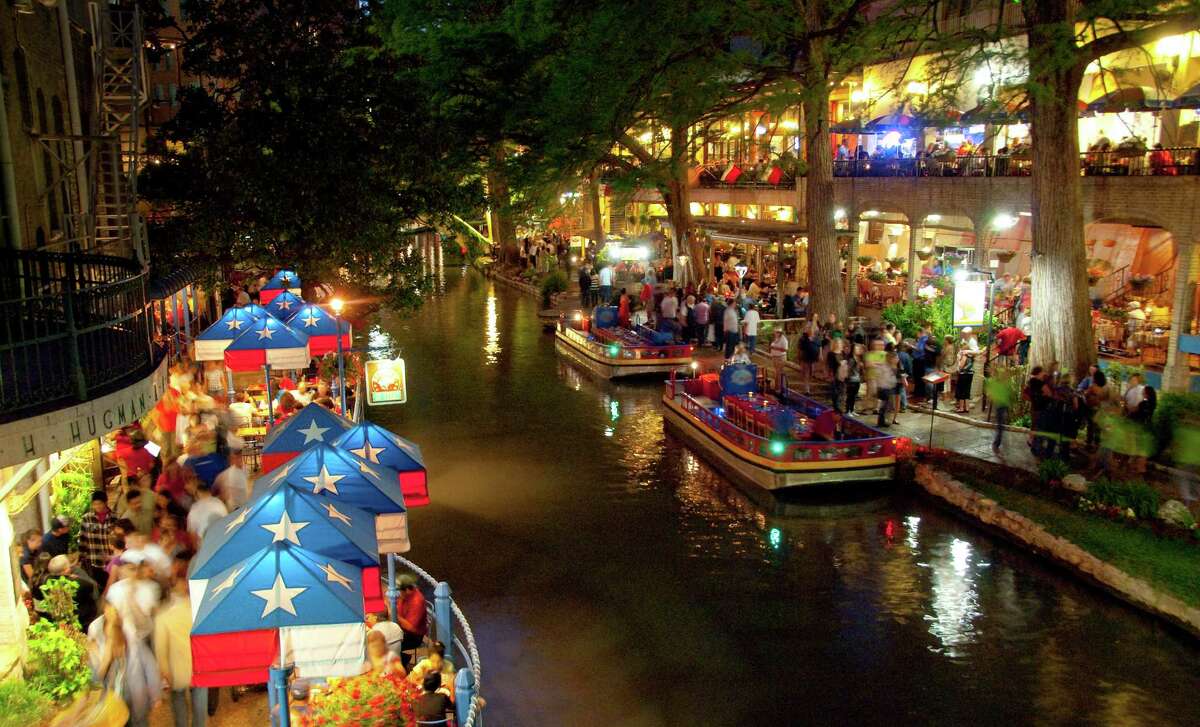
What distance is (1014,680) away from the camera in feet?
36.7

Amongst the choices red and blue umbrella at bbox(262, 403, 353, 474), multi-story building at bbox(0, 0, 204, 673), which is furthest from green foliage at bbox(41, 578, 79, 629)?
red and blue umbrella at bbox(262, 403, 353, 474)

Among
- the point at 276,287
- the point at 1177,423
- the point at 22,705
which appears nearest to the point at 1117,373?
the point at 1177,423

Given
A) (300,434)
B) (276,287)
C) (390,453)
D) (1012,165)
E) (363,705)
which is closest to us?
(363,705)

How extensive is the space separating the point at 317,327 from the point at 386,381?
2.59 m

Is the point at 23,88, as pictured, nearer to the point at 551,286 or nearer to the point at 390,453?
the point at 390,453

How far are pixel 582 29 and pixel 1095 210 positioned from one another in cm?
1418

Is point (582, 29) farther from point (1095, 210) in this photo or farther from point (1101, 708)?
point (1101, 708)

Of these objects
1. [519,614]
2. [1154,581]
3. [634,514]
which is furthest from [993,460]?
[519,614]

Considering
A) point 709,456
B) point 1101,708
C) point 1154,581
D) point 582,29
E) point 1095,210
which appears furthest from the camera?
point 582,29

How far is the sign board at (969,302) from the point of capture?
19.8 metres

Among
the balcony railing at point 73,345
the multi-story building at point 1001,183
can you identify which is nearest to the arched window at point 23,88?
the balcony railing at point 73,345

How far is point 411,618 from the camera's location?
1049 cm

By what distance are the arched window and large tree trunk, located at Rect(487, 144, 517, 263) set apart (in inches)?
622

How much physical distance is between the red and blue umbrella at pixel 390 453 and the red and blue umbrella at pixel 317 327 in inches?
279
